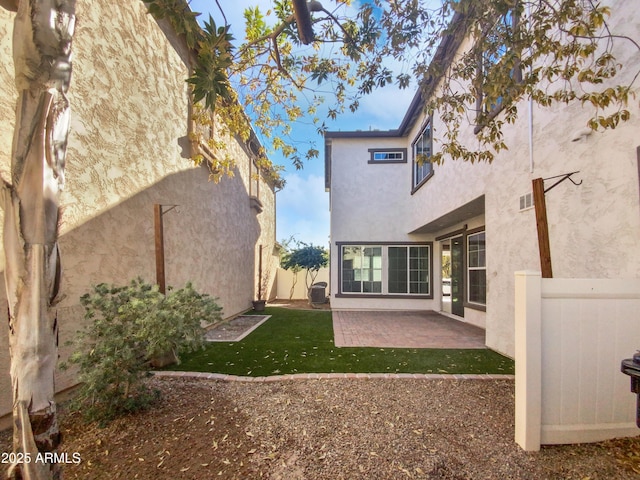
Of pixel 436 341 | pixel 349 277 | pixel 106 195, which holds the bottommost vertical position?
pixel 436 341

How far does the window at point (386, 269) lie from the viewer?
35.6 feet

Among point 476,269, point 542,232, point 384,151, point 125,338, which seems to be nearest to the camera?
point 125,338

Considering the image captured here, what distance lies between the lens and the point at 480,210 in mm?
7023

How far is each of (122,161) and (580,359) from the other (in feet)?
18.9

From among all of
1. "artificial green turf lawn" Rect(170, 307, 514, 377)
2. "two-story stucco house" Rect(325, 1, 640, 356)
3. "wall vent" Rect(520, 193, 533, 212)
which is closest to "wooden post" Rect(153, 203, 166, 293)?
"artificial green turf lawn" Rect(170, 307, 514, 377)

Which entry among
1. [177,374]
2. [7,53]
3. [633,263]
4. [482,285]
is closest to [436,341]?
[482,285]

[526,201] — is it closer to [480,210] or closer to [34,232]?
[480,210]

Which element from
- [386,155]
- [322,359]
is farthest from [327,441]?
[386,155]

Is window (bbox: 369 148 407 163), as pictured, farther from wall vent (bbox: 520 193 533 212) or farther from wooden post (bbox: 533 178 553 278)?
wooden post (bbox: 533 178 553 278)

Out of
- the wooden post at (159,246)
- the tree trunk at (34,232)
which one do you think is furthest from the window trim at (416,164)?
the tree trunk at (34,232)

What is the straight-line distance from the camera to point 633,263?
9.73 feet

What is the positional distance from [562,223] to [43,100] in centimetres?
518

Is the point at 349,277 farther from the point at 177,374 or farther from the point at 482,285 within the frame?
the point at 177,374

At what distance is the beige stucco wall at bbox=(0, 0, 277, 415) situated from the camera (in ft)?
11.5
